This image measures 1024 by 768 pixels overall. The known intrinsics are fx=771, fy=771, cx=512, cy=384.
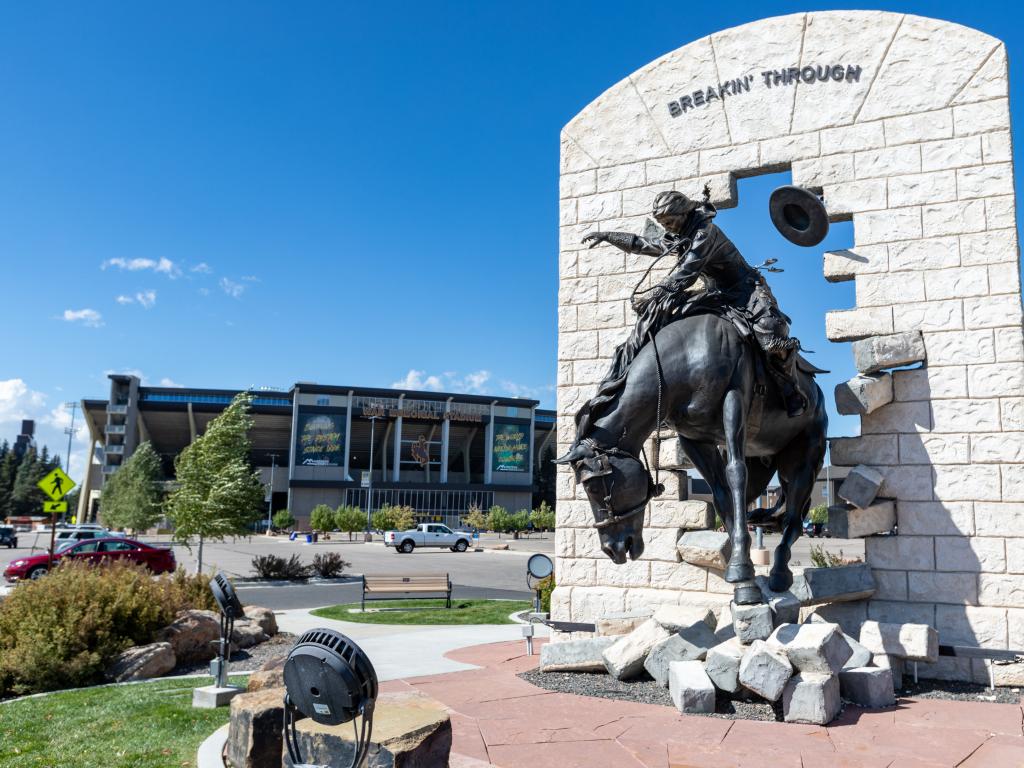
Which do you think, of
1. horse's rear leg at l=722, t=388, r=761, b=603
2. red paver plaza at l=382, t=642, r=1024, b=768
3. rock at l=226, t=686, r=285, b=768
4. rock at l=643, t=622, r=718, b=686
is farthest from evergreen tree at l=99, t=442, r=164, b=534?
horse's rear leg at l=722, t=388, r=761, b=603

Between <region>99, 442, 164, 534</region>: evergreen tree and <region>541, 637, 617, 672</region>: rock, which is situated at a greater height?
<region>99, 442, 164, 534</region>: evergreen tree

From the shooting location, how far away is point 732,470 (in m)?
5.60

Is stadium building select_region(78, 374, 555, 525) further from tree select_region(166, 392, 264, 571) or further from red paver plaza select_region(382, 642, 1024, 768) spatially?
red paver plaza select_region(382, 642, 1024, 768)

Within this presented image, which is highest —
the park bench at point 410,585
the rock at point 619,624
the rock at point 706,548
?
the rock at point 706,548

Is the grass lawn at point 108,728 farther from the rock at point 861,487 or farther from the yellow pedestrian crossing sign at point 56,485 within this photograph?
the yellow pedestrian crossing sign at point 56,485

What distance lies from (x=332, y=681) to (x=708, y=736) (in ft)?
8.87

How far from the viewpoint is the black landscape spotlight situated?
114 inches

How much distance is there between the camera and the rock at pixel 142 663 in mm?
8734

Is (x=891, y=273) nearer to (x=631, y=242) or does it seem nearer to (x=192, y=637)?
(x=631, y=242)

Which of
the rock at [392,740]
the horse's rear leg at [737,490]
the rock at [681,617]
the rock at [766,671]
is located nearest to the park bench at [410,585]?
the rock at [681,617]

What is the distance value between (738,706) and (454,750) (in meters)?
2.05

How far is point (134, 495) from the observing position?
2301 inches

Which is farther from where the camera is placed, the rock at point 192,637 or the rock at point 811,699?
the rock at point 192,637

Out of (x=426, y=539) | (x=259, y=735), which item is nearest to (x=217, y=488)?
(x=259, y=735)
